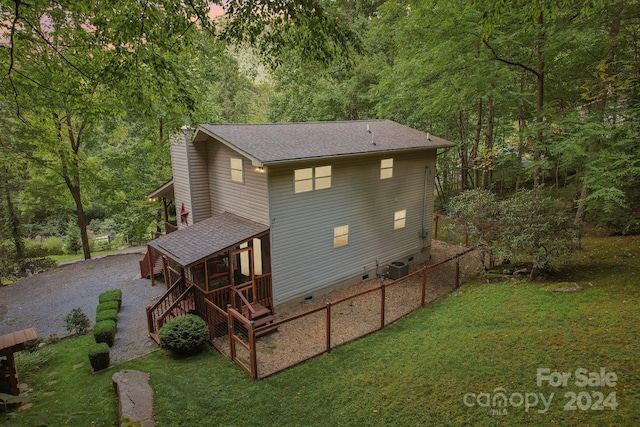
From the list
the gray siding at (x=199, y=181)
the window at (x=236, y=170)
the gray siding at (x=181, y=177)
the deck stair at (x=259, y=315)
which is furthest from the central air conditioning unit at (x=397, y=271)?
the gray siding at (x=181, y=177)

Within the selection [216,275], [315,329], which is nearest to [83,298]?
[216,275]

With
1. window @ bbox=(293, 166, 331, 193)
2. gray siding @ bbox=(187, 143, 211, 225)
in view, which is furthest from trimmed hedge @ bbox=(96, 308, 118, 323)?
window @ bbox=(293, 166, 331, 193)

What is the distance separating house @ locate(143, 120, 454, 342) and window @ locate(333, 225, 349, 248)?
0.12 feet

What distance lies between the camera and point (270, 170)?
33.6 feet

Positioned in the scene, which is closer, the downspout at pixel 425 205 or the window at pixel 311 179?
the window at pixel 311 179

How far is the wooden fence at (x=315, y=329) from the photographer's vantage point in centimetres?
804

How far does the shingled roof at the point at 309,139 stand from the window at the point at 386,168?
25.8 inches

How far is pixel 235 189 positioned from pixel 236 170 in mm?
679

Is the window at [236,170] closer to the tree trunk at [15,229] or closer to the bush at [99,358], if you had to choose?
the bush at [99,358]

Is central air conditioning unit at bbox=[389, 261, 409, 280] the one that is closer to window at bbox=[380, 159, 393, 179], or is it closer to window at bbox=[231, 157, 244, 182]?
window at bbox=[380, 159, 393, 179]

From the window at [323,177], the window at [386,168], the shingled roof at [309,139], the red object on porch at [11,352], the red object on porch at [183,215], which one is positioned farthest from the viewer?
the red object on porch at [183,215]

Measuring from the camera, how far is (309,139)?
39.2 feet

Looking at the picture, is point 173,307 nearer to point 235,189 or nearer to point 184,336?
point 184,336

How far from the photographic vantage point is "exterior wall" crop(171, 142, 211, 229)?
12.9 m
